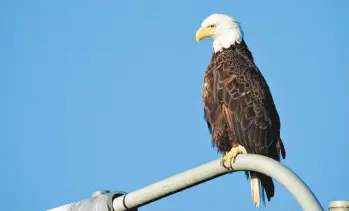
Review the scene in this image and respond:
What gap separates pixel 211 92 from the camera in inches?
236

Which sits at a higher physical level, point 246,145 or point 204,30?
point 204,30

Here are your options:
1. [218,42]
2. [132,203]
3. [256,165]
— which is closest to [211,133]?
[218,42]

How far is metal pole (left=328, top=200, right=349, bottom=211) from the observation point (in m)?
2.86

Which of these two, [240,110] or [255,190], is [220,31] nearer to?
[240,110]

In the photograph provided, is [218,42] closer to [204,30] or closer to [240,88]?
[204,30]

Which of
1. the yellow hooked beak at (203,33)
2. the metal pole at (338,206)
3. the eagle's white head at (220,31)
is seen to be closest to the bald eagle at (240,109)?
the eagle's white head at (220,31)

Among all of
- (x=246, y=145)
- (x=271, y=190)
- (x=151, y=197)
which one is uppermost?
(x=246, y=145)

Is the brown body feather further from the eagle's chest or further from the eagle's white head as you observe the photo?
the eagle's white head

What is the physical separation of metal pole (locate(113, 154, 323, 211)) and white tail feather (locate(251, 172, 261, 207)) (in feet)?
4.90

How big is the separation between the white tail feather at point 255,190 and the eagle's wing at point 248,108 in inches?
15.5

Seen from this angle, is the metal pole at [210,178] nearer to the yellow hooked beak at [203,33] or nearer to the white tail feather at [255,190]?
the white tail feather at [255,190]

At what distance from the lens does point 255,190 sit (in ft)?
17.3

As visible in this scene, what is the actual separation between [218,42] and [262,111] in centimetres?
111

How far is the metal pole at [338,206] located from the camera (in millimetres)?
2857
